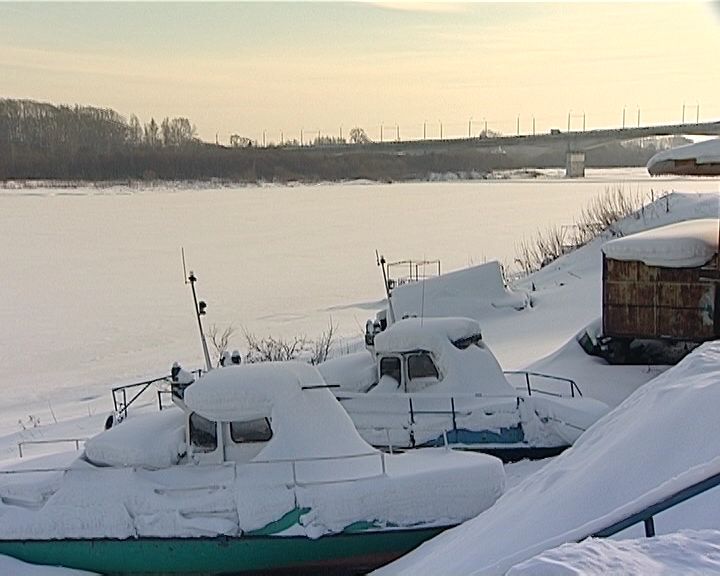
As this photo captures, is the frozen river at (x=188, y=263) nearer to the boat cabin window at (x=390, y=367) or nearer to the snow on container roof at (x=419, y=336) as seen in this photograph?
the boat cabin window at (x=390, y=367)

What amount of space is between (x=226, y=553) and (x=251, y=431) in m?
1.32

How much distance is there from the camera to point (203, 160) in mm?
100688

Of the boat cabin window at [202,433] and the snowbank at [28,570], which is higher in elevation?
the boat cabin window at [202,433]

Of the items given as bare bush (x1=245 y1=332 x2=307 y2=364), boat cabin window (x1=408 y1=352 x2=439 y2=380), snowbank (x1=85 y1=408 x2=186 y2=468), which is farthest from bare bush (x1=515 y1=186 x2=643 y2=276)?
snowbank (x1=85 y1=408 x2=186 y2=468)

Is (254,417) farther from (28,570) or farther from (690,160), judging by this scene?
(690,160)

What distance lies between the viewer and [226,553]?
30.3ft

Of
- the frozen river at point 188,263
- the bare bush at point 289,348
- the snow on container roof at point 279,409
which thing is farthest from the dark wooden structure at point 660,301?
the snow on container roof at point 279,409

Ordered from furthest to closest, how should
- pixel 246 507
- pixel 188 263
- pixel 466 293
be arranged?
pixel 188 263
pixel 466 293
pixel 246 507

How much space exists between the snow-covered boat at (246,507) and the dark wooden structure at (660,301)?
801cm

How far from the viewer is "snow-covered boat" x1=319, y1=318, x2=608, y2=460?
12258mm

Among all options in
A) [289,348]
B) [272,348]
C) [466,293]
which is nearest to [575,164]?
[466,293]

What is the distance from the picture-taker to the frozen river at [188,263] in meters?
21.3

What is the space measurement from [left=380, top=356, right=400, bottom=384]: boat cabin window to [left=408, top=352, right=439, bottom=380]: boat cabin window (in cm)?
17

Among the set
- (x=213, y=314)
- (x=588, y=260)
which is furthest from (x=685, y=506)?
(x=588, y=260)
